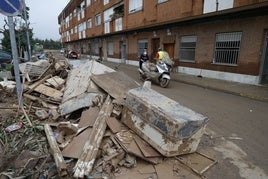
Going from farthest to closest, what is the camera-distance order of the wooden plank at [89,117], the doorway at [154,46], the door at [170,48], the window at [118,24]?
1. the window at [118,24]
2. the doorway at [154,46]
3. the door at [170,48]
4. the wooden plank at [89,117]

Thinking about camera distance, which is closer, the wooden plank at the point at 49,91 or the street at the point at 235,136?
the street at the point at 235,136

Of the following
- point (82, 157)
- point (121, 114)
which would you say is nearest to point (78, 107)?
point (121, 114)

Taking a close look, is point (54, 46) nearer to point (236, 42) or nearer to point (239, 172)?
point (236, 42)

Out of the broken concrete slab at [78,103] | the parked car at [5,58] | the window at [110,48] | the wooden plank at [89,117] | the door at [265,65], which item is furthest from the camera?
the window at [110,48]

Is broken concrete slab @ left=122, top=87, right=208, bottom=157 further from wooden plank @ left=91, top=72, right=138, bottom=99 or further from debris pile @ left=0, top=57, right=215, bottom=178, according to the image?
wooden plank @ left=91, top=72, right=138, bottom=99

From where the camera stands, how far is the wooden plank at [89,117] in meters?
3.78

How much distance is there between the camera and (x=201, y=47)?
1183 centimetres

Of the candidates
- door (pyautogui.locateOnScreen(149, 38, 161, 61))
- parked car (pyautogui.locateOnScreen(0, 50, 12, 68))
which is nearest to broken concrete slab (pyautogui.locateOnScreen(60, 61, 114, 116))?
parked car (pyautogui.locateOnScreen(0, 50, 12, 68))

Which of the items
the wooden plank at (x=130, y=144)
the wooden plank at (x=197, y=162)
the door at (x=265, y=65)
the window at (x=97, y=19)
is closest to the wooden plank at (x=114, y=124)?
the wooden plank at (x=130, y=144)

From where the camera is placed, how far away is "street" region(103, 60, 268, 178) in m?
3.05

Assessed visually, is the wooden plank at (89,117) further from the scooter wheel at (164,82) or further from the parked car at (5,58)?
the parked car at (5,58)

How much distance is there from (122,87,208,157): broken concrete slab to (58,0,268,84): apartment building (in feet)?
25.1

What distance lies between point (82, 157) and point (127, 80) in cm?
348

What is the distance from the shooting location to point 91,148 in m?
2.99
